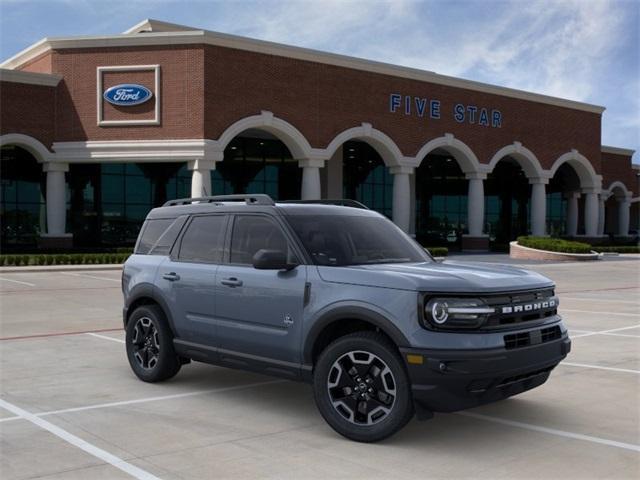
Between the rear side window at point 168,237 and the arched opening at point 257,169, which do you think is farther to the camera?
the arched opening at point 257,169

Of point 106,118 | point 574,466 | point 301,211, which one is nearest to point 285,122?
point 106,118

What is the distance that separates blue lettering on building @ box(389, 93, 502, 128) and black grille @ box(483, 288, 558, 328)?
3573cm

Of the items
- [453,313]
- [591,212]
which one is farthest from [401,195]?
[453,313]

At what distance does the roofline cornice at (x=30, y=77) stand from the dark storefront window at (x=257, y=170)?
11.3 meters

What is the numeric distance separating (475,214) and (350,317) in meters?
41.6

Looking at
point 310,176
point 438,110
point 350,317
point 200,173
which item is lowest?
point 350,317

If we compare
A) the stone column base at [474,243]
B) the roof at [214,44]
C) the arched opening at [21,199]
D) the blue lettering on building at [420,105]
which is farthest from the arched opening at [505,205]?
the arched opening at [21,199]

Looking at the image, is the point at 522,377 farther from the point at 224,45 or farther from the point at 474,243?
the point at 474,243

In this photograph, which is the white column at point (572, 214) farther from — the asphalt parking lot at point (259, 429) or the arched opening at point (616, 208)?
the asphalt parking lot at point (259, 429)

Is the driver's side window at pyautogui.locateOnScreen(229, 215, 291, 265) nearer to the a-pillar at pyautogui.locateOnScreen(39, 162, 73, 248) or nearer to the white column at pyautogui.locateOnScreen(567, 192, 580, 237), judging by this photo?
the a-pillar at pyautogui.locateOnScreen(39, 162, 73, 248)

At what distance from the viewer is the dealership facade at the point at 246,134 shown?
34.5 metres

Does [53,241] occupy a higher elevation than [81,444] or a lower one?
higher

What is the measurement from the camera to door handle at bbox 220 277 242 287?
257 inches

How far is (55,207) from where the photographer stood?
36.4 m
